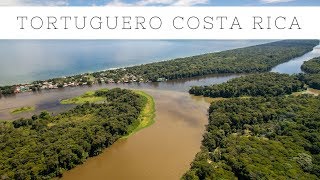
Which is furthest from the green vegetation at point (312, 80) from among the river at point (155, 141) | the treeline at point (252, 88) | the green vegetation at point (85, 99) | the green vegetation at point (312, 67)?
the green vegetation at point (85, 99)

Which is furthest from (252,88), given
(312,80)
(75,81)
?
(75,81)

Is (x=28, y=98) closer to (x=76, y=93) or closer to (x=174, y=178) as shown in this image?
(x=76, y=93)

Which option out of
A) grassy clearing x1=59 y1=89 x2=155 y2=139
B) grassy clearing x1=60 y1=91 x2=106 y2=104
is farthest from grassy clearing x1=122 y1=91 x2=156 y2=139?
grassy clearing x1=60 y1=91 x2=106 y2=104

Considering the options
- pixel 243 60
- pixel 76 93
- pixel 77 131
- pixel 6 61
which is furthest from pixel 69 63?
pixel 77 131

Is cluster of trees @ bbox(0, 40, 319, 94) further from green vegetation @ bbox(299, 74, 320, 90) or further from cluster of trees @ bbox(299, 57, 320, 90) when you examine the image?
green vegetation @ bbox(299, 74, 320, 90)

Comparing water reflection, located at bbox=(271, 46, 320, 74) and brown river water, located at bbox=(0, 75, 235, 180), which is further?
water reflection, located at bbox=(271, 46, 320, 74)

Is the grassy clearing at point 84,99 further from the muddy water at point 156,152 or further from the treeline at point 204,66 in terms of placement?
the treeline at point 204,66
